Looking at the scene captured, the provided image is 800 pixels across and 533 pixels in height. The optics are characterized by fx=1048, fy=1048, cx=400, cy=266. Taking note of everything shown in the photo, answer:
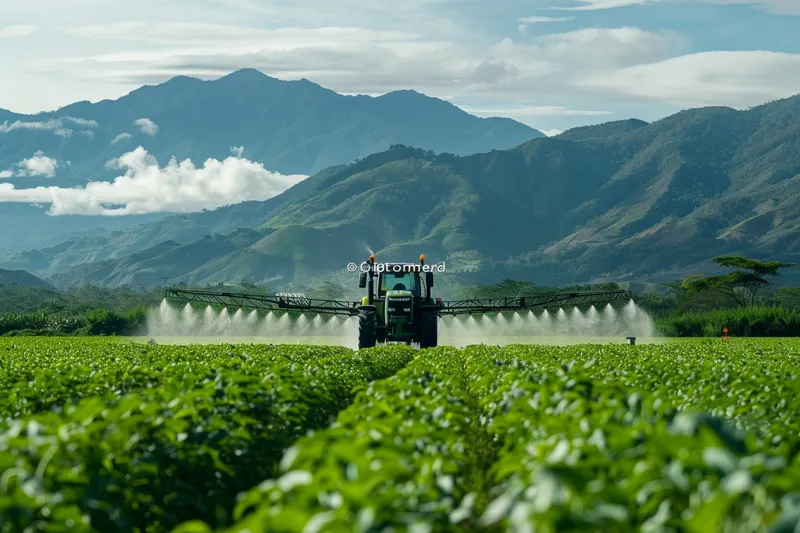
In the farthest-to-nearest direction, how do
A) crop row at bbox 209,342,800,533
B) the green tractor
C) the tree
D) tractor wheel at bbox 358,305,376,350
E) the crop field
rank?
the tree, tractor wheel at bbox 358,305,376,350, the green tractor, the crop field, crop row at bbox 209,342,800,533

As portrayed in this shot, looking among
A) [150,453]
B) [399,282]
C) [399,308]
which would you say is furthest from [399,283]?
[150,453]

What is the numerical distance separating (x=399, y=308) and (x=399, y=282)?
88.8 inches

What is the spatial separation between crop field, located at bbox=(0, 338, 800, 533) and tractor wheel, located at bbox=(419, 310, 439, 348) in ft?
102

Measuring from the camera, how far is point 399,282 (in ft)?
156

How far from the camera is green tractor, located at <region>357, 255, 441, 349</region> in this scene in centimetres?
4553

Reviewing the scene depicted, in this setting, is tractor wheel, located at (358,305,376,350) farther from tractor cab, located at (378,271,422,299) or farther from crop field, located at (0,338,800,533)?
crop field, located at (0,338,800,533)

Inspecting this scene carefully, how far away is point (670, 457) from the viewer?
6.27 metres

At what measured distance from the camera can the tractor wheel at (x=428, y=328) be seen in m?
45.9

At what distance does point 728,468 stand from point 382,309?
4164 centimetres

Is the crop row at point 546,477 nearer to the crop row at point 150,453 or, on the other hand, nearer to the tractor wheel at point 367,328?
the crop row at point 150,453

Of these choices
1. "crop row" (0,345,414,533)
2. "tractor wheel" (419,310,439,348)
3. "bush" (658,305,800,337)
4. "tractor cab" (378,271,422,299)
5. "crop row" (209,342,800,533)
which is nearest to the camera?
"crop row" (209,342,800,533)

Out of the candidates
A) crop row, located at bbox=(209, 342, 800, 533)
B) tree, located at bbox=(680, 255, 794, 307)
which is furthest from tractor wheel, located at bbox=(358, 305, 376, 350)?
tree, located at bbox=(680, 255, 794, 307)

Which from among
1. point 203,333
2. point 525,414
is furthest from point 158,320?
point 525,414

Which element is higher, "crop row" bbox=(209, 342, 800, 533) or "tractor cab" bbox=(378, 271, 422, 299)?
"tractor cab" bbox=(378, 271, 422, 299)
